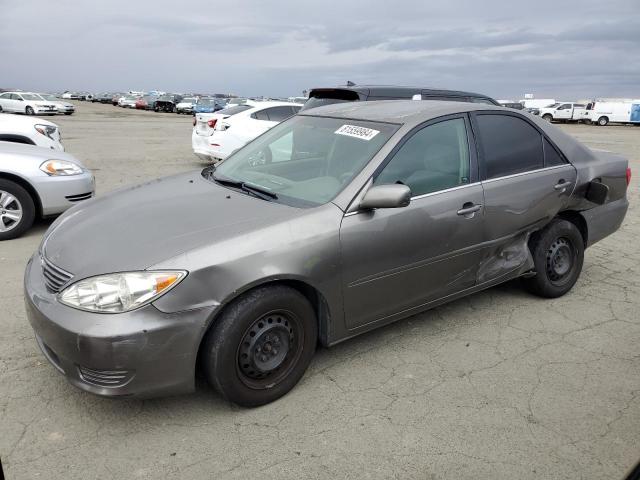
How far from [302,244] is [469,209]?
131 centimetres

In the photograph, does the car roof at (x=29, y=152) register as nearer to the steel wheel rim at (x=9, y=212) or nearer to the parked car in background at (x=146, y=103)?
the steel wheel rim at (x=9, y=212)

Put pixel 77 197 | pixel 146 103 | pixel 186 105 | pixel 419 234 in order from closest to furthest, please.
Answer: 1. pixel 419 234
2. pixel 77 197
3. pixel 186 105
4. pixel 146 103

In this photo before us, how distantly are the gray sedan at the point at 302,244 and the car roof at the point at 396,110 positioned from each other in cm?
2

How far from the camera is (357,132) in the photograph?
3422 millimetres

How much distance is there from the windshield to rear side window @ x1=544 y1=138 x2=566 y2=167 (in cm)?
149

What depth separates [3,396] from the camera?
2842mm

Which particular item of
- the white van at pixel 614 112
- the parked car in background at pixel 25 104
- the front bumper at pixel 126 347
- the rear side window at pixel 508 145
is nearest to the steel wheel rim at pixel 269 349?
the front bumper at pixel 126 347

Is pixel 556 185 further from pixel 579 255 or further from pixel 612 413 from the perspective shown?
pixel 612 413

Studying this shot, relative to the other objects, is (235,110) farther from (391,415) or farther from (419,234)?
(391,415)

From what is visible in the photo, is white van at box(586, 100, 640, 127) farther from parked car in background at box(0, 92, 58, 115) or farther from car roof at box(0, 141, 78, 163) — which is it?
car roof at box(0, 141, 78, 163)

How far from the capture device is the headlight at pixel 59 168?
5.70m

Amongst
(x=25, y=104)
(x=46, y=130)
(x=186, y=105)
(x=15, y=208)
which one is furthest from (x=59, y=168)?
(x=186, y=105)

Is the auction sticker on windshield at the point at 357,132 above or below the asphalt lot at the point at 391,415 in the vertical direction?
above

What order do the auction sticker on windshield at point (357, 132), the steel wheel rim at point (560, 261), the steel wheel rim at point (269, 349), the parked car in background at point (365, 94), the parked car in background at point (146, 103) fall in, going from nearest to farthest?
the steel wheel rim at point (269, 349) < the auction sticker on windshield at point (357, 132) < the steel wheel rim at point (560, 261) < the parked car in background at point (365, 94) < the parked car in background at point (146, 103)
